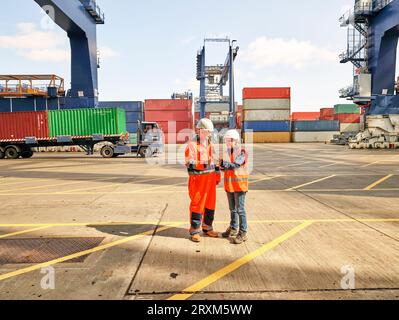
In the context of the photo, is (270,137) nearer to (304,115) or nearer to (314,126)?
(314,126)

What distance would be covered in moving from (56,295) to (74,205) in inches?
183

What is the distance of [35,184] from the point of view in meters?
11.0

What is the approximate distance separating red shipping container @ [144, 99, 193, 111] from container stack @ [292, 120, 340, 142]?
69.4 ft

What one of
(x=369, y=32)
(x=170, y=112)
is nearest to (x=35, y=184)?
(x=369, y=32)

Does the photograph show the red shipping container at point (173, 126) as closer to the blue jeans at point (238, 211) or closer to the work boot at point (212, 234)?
the work boot at point (212, 234)

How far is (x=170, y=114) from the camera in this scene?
61.2 metres

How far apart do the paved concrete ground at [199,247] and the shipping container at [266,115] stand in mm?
45575

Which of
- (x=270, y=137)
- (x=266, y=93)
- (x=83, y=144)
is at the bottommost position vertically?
(x=270, y=137)

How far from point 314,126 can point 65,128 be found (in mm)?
43254

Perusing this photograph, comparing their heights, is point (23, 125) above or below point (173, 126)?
below

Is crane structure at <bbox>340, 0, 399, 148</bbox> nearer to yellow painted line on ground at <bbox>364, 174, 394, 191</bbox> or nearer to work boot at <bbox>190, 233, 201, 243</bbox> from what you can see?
yellow painted line on ground at <bbox>364, 174, 394, 191</bbox>

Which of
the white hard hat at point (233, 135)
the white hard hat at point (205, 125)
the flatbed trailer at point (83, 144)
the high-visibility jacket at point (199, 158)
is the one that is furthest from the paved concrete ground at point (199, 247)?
the flatbed trailer at point (83, 144)

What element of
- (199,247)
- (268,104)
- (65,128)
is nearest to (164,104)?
(268,104)
